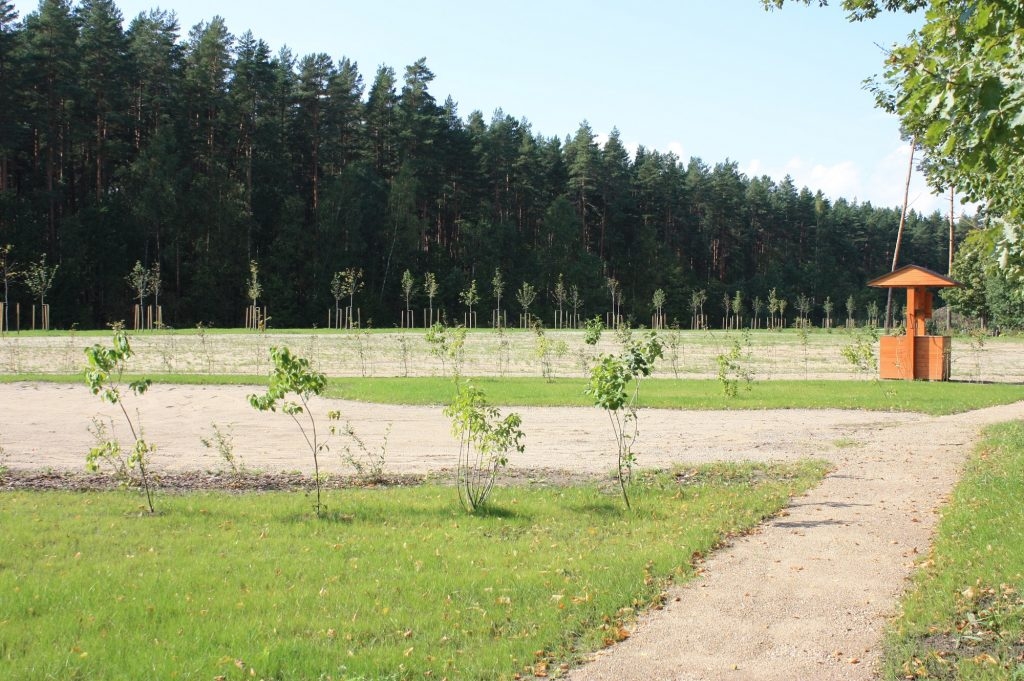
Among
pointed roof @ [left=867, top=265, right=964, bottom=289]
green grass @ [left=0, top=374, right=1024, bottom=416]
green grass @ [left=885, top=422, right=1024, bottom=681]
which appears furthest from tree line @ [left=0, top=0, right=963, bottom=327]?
green grass @ [left=885, top=422, right=1024, bottom=681]

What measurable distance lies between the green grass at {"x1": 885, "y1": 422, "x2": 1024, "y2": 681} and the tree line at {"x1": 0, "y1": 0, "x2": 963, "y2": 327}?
150 ft

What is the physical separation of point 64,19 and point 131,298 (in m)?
18.8

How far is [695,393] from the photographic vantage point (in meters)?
24.6

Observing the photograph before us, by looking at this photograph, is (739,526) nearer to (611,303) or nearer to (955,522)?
(955,522)

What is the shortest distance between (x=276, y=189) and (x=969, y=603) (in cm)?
Answer: 6615

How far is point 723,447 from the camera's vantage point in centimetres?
1459

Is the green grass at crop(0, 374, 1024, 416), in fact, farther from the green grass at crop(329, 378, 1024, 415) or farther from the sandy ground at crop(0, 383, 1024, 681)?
the sandy ground at crop(0, 383, 1024, 681)

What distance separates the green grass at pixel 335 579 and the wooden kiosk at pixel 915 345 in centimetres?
2062

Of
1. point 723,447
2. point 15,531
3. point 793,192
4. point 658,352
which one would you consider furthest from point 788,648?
point 793,192

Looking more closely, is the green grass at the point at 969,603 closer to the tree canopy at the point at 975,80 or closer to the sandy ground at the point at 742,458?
the sandy ground at the point at 742,458

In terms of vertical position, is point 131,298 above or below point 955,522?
above

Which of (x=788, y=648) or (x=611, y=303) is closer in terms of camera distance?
(x=788, y=648)

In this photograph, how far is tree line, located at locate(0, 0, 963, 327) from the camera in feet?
183

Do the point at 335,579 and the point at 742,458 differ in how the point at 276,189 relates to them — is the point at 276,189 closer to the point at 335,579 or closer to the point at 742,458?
the point at 742,458
